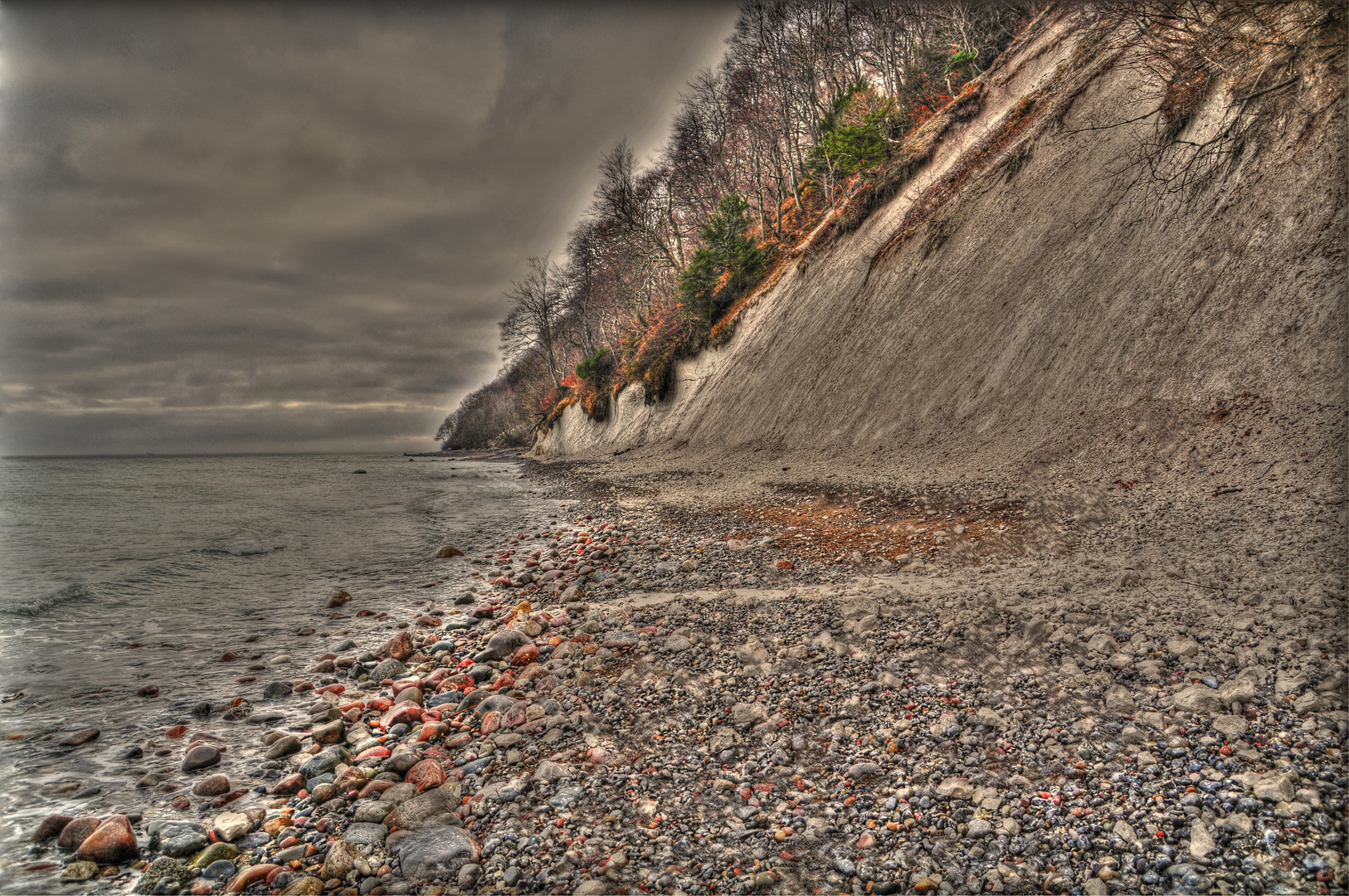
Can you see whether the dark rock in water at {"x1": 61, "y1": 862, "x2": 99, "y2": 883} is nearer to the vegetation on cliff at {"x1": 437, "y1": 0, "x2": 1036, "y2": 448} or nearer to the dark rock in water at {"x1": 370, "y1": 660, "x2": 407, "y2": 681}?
the dark rock in water at {"x1": 370, "y1": 660, "x2": 407, "y2": 681}

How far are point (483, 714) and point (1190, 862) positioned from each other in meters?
4.49

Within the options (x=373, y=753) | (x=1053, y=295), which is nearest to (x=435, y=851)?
(x=373, y=753)

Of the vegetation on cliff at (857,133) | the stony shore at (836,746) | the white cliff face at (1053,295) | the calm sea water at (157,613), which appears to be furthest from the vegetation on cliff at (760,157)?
the stony shore at (836,746)

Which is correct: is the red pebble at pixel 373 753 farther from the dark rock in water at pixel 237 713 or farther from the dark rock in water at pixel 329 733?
the dark rock in water at pixel 237 713

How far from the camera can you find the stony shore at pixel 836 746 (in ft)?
8.93

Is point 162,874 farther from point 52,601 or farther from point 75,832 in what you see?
point 52,601

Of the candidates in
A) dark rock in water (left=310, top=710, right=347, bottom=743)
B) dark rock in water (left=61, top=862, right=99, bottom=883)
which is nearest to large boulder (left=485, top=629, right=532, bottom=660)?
dark rock in water (left=310, top=710, right=347, bottom=743)

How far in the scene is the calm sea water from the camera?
14.1 ft

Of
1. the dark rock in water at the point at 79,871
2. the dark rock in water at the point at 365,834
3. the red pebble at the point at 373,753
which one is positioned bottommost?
the dark rock in water at the point at 365,834

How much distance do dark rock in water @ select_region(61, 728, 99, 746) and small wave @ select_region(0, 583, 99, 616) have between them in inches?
254

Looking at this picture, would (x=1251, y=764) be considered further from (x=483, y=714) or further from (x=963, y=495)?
(x=963, y=495)

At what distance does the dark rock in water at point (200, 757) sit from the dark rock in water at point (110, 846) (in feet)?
2.99

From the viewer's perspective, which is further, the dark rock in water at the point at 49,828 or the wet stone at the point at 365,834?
the dark rock in water at the point at 49,828

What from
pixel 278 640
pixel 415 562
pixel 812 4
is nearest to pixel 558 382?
pixel 812 4
